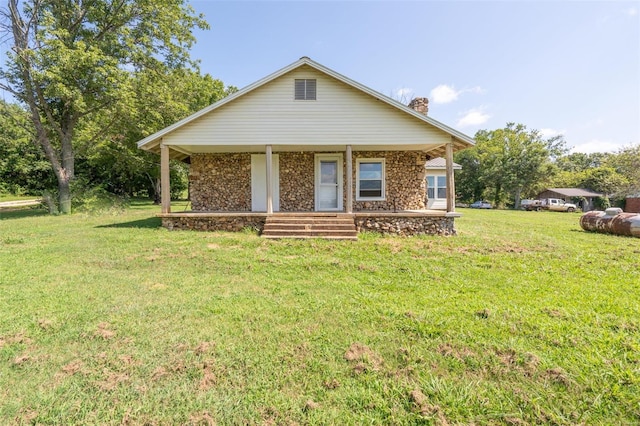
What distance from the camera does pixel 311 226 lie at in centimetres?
844

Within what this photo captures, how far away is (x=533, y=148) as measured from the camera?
1394 inches

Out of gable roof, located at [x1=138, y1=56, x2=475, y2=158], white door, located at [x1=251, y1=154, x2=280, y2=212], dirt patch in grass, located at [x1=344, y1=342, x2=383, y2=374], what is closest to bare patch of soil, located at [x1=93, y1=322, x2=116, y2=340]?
dirt patch in grass, located at [x1=344, y1=342, x2=383, y2=374]

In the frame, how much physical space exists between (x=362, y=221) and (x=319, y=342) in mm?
6457

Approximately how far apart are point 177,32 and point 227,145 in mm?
12164

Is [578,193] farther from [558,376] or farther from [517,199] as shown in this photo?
[558,376]

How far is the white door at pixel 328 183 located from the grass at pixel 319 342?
5474mm

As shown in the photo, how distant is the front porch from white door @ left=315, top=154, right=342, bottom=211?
2.01 metres

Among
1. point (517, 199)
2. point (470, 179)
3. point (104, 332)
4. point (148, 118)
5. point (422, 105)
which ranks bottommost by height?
point (104, 332)

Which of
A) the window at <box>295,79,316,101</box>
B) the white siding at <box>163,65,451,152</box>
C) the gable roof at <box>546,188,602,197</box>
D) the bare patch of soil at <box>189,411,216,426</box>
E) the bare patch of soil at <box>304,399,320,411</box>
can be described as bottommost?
the bare patch of soil at <box>189,411,216,426</box>

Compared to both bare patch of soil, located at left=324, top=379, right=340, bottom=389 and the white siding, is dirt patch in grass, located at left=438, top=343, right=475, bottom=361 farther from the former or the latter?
the white siding

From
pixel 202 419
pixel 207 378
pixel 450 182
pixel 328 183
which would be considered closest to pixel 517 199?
pixel 450 182

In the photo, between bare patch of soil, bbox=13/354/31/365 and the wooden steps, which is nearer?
bare patch of soil, bbox=13/354/31/365

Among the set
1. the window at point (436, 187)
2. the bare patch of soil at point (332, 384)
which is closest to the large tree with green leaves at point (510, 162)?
the window at point (436, 187)

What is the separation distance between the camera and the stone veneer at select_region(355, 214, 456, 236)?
29.3 ft
